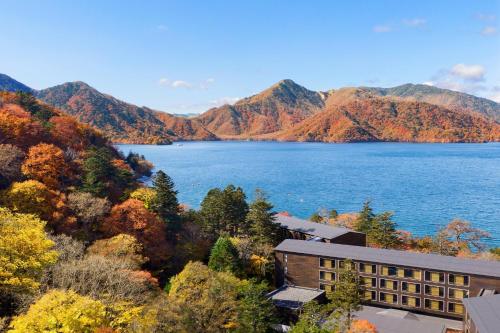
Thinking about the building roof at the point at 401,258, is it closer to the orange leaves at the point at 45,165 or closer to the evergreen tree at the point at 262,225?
the evergreen tree at the point at 262,225

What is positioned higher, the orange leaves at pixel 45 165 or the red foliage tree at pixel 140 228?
the orange leaves at pixel 45 165

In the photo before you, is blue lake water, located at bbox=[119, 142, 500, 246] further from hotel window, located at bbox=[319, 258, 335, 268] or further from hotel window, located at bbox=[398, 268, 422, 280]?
hotel window, located at bbox=[319, 258, 335, 268]

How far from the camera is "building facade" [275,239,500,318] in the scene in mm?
32688

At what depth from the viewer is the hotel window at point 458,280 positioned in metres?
32.4

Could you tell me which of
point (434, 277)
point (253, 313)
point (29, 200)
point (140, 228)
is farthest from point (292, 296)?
point (29, 200)

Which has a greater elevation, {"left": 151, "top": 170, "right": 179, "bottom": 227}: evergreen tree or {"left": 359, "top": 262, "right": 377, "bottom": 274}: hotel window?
{"left": 151, "top": 170, "right": 179, "bottom": 227}: evergreen tree

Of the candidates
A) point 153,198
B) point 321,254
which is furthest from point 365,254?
point 153,198

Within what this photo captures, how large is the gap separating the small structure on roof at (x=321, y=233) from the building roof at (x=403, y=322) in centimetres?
1189

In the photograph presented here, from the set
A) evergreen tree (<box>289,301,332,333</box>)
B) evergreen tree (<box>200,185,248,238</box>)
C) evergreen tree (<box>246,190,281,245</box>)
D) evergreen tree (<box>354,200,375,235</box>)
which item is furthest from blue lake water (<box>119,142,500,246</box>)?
evergreen tree (<box>289,301,332,333</box>)

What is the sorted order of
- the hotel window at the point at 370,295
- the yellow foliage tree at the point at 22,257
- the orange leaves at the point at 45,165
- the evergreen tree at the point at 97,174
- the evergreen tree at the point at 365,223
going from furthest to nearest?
the evergreen tree at the point at 365,223
the evergreen tree at the point at 97,174
the orange leaves at the point at 45,165
the hotel window at the point at 370,295
the yellow foliage tree at the point at 22,257

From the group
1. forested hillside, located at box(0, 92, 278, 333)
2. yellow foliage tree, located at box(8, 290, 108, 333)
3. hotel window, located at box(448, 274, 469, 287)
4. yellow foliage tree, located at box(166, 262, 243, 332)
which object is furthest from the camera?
hotel window, located at box(448, 274, 469, 287)

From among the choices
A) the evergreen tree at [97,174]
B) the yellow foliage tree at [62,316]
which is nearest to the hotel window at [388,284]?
the yellow foliage tree at [62,316]

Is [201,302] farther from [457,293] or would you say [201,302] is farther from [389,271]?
[457,293]

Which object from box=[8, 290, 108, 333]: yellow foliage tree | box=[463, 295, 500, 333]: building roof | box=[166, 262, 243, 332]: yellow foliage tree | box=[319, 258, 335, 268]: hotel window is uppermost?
box=[8, 290, 108, 333]: yellow foliage tree
